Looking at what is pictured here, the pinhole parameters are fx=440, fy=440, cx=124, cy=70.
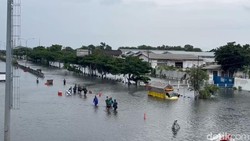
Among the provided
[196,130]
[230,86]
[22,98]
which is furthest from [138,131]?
[230,86]

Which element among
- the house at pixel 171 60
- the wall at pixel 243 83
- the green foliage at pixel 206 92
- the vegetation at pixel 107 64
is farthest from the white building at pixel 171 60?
the green foliage at pixel 206 92

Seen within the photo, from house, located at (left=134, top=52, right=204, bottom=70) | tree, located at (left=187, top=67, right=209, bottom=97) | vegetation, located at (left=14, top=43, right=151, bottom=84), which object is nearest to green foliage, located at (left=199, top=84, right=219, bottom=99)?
tree, located at (left=187, top=67, right=209, bottom=97)

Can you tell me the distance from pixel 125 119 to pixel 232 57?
35537 millimetres

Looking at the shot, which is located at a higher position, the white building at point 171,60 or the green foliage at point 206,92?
the white building at point 171,60

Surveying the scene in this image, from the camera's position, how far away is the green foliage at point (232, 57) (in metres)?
58.2

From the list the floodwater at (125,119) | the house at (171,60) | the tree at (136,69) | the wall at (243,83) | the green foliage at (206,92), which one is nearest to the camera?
the floodwater at (125,119)

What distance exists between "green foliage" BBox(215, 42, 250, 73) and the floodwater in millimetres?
20547

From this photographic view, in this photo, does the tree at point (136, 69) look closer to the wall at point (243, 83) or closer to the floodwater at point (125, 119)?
the wall at point (243, 83)

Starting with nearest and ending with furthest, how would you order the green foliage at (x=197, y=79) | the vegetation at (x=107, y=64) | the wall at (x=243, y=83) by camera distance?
the green foliage at (x=197, y=79), the wall at (x=243, y=83), the vegetation at (x=107, y=64)

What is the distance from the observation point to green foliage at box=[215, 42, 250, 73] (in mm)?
58188

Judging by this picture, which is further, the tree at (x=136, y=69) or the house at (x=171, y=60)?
the house at (x=171, y=60)

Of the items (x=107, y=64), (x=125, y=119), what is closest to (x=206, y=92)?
(x=125, y=119)

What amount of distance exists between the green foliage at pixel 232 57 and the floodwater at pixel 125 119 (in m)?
20.5

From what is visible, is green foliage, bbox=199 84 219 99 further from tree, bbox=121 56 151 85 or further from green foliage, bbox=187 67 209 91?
tree, bbox=121 56 151 85
